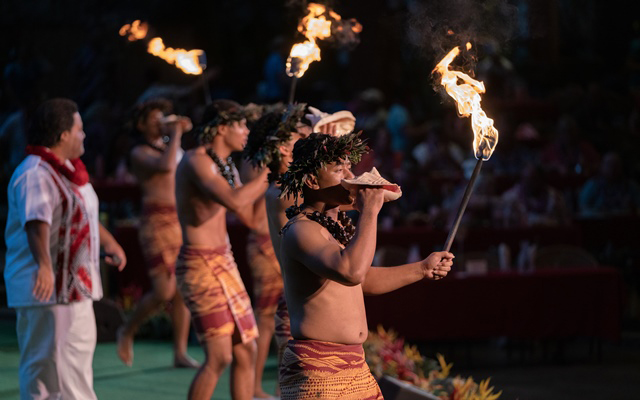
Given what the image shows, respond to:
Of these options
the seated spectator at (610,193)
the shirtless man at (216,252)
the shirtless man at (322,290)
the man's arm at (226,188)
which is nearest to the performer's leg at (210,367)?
the shirtless man at (216,252)

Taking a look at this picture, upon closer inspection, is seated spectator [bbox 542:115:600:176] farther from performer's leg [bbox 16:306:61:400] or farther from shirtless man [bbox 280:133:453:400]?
shirtless man [bbox 280:133:453:400]

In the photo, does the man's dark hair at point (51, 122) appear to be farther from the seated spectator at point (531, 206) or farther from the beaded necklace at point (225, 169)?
the seated spectator at point (531, 206)

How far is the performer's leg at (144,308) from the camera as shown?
859 centimetres

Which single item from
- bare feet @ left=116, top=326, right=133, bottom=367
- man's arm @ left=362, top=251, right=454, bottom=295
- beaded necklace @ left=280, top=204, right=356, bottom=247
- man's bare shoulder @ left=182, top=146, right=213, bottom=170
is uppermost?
man's bare shoulder @ left=182, top=146, right=213, bottom=170

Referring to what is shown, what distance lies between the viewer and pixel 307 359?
438 cm

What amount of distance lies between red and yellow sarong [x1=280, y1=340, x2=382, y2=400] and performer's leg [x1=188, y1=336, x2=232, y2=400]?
1822 millimetres

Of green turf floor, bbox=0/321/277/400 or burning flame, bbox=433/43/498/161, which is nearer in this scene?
burning flame, bbox=433/43/498/161

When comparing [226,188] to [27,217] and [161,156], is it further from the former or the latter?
[161,156]

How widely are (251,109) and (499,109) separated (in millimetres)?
13278

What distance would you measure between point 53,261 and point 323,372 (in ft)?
6.78

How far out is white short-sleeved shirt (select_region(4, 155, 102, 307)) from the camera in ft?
18.7

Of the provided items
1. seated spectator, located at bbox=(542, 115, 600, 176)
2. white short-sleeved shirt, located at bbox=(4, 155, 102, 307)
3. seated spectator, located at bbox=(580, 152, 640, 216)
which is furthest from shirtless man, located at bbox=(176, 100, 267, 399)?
seated spectator, located at bbox=(542, 115, 600, 176)

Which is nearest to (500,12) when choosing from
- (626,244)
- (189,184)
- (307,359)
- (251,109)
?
(251,109)

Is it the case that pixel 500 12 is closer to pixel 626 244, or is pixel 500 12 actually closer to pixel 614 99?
pixel 626 244
